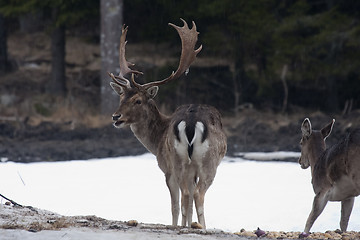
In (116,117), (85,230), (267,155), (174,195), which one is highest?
(116,117)

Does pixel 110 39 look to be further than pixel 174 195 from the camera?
Yes

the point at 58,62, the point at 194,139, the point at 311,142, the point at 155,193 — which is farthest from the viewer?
the point at 58,62

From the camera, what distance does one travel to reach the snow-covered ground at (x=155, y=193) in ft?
30.3

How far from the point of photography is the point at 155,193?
10.8 meters

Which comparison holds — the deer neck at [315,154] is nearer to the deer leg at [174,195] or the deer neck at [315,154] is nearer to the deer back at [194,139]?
the deer back at [194,139]

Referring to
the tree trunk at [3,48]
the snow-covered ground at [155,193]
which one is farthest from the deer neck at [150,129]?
the tree trunk at [3,48]

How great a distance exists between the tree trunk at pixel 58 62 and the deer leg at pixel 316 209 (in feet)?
47.1

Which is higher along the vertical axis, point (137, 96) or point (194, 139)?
point (137, 96)

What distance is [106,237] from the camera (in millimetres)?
5668

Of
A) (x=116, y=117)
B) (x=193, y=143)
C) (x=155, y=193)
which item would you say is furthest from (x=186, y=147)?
(x=155, y=193)

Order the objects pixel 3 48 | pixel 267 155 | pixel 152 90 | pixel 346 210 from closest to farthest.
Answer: pixel 346 210
pixel 152 90
pixel 267 155
pixel 3 48

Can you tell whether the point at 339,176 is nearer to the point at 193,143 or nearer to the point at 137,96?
the point at 193,143

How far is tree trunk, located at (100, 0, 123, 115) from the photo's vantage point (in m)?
18.1

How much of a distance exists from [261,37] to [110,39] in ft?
14.4
